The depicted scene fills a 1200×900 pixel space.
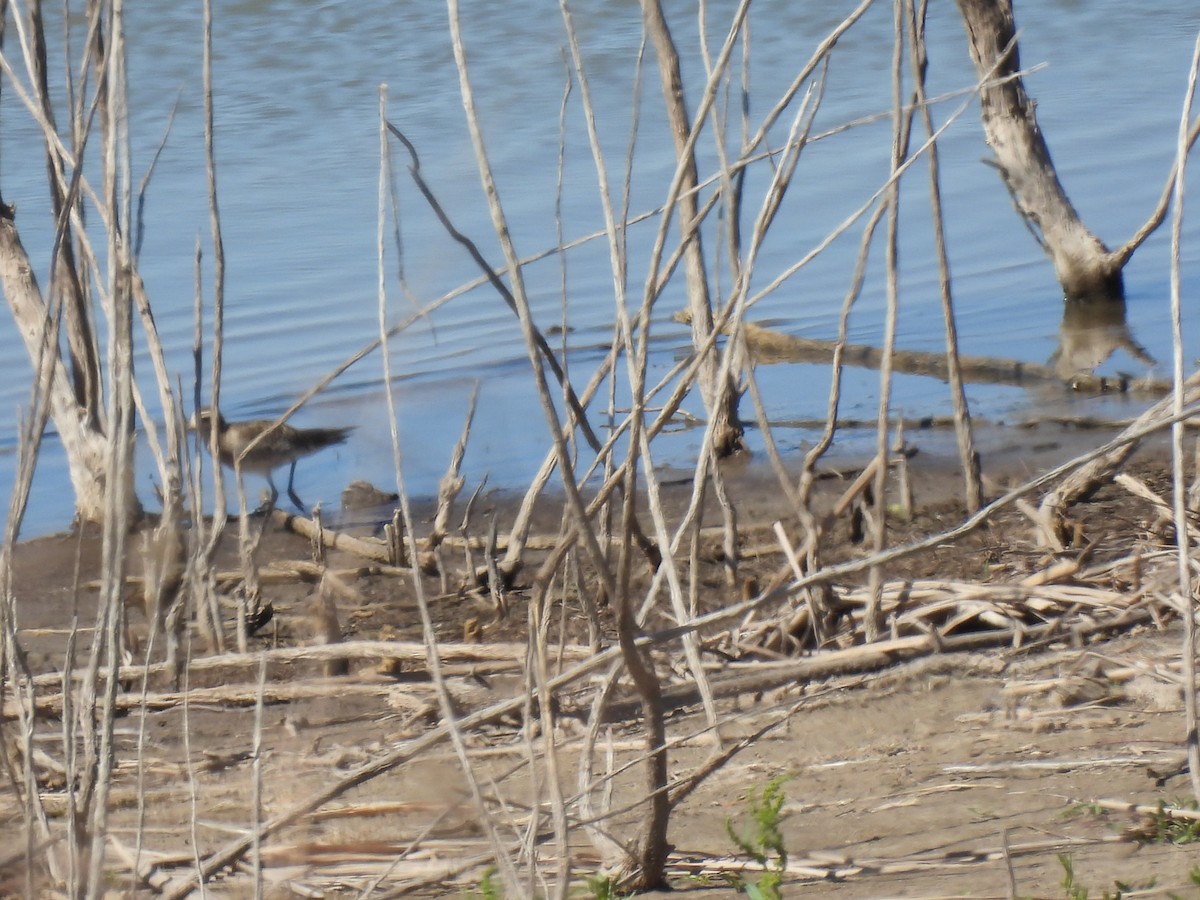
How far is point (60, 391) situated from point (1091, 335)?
483 centimetres

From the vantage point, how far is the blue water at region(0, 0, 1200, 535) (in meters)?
7.06

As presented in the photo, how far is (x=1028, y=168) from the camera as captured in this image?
24.7 feet

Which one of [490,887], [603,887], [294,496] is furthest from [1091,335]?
[490,887]

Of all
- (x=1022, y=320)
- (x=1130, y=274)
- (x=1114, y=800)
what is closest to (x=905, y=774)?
(x=1114, y=800)

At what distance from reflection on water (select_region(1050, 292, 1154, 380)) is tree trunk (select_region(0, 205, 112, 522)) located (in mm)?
3987

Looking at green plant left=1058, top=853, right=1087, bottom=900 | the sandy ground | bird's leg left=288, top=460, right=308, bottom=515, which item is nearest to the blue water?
bird's leg left=288, top=460, right=308, bottom=515

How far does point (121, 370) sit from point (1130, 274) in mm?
7777

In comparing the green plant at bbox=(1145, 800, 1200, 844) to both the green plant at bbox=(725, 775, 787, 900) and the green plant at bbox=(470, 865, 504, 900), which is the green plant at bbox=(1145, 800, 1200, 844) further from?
the green plant at bbox=(470, 865, 504, 900)

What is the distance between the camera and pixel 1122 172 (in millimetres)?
11148

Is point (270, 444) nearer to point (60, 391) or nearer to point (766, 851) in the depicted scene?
point (60, 391)

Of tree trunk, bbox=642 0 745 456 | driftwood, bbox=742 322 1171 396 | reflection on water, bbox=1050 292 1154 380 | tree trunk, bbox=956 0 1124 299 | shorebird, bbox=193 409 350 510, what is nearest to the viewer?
tree trunk, bbox=642 0 745 456

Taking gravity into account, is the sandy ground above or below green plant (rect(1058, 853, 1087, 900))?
below

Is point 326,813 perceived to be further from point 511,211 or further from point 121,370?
point 511,211

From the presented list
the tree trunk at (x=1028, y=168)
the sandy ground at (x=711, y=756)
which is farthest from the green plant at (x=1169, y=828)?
the tree trunk at (x=1028, y=168)
